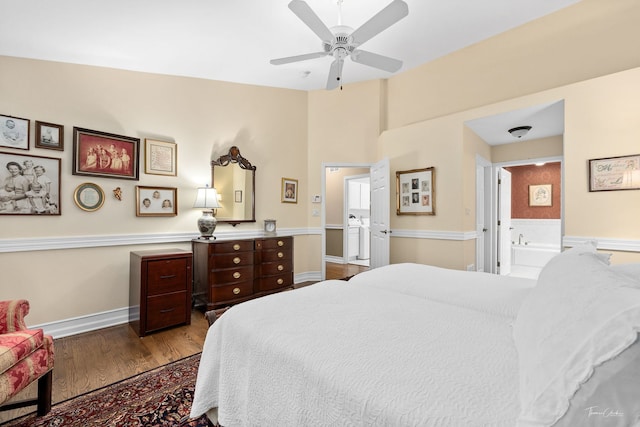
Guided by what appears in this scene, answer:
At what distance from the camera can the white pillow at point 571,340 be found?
53cm

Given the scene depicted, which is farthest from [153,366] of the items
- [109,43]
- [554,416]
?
[109,43]

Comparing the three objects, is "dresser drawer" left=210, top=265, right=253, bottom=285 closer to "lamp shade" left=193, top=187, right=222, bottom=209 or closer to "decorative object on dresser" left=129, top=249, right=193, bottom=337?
"decorative object on dresser" left=129, top=249, right=193, bottom=337

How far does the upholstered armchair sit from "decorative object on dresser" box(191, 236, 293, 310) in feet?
5.39

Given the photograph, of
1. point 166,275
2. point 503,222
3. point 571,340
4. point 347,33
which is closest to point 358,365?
point 571,340

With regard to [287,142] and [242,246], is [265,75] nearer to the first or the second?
[287,142]

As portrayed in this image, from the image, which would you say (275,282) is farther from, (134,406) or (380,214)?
(134,406)

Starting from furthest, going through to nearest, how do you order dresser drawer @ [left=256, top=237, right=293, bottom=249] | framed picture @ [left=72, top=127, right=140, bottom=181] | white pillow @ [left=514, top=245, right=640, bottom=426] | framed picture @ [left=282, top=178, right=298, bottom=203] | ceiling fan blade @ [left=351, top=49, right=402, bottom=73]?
framed picture @ [left=282, top=178, right=298, bottom=203] < dresser drawer @ [left=256, top=237, right=293, bottom=249] < framed picture @ [left=72, top=127, right=140, bottom=181] < ceiling fan blade @ [left=351, top=49, right=402, bottom=73] < white pillow @ [left=514, top=245, right=640, bottom=426]

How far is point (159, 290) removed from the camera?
288 cm

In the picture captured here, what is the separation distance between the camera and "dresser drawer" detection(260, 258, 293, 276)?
12.5ft

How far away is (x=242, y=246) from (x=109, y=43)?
94.4 inches

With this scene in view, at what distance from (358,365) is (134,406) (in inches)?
65.1

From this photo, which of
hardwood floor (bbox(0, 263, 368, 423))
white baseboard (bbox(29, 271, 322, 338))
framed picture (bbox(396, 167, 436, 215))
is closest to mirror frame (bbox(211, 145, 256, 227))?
hardwood floor (bbox(0, 263, 368, 423))

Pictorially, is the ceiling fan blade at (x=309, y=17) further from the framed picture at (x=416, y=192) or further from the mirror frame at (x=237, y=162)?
the framed picture at (x=416, y=192)

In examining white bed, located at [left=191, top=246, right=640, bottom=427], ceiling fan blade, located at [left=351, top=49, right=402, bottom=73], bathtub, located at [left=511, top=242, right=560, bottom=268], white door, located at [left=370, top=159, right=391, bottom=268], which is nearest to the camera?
white bed, located at [left=191, top=246, right=640, bottom=427]
